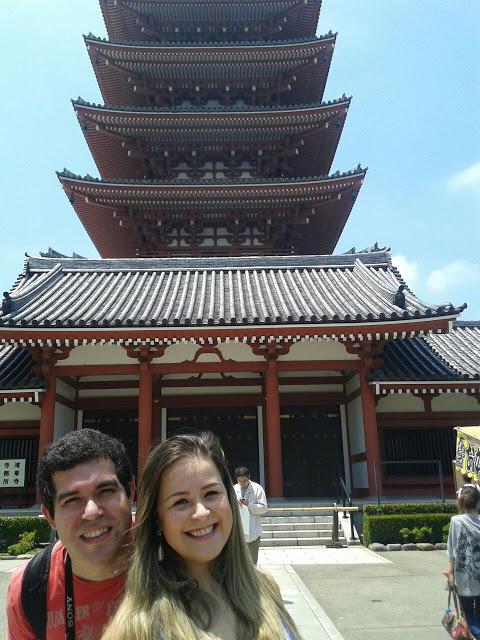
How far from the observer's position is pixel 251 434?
14.3 meters

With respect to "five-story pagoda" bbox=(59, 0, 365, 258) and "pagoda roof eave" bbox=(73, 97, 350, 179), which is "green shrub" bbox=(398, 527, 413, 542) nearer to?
"five-story pagoda" bbox=(59, 0, 365, 258)

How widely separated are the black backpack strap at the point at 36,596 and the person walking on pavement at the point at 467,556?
11.5 feet

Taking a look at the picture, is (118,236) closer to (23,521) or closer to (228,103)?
(228,103)

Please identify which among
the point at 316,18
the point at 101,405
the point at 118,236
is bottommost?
the point at 101,405

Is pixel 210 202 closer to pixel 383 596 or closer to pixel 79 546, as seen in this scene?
pixel 383 596

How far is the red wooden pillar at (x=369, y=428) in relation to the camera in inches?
471

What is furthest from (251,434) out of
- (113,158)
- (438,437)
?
(113,158)

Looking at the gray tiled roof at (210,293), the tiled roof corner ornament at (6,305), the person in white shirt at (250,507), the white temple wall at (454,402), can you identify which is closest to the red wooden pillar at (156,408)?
the gray tiled roof at (210,293)

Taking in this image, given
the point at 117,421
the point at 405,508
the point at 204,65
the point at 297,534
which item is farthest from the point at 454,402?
the point at 204,65

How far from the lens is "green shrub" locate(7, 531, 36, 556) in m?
9.35

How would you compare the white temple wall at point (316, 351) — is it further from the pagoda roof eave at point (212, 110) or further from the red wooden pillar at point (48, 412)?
the pagoda roof eave at point (212, 110)

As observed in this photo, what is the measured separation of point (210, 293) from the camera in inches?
544

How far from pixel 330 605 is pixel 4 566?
219 inches

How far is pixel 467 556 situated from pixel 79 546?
351cm
